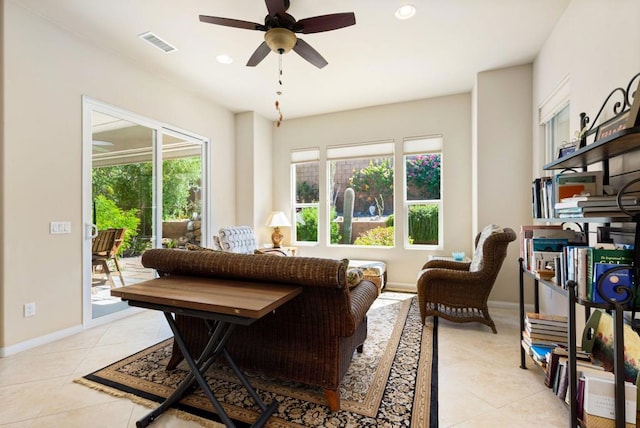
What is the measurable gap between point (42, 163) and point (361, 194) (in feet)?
13.3

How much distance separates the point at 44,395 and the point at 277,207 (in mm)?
4100

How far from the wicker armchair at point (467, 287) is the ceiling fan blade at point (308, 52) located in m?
2.29

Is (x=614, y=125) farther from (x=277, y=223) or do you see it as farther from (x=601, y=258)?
(x=277, y=223)

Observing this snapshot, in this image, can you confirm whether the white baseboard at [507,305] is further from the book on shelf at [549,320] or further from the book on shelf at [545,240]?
the book on shelf at [545,240]

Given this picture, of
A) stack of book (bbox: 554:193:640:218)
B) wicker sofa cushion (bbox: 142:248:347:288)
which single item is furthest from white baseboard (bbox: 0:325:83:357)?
stack of book (bbox: 554:193:640:218)

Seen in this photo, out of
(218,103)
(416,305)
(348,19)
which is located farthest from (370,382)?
(218,103)

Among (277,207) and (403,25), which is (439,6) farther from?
(277,207)

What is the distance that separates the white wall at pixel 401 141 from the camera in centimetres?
437

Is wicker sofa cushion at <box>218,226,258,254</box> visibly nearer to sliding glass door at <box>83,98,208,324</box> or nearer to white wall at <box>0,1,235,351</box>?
sliding glass door at <box>83,98,208,324</box>

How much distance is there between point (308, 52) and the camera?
2645 mm

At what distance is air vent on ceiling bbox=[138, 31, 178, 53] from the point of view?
2.94 metres

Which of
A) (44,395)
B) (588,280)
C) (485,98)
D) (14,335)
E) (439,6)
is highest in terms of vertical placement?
(439,6)

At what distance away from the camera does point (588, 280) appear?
1.35 meters

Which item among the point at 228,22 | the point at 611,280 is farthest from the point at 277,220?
the point at 611,280
